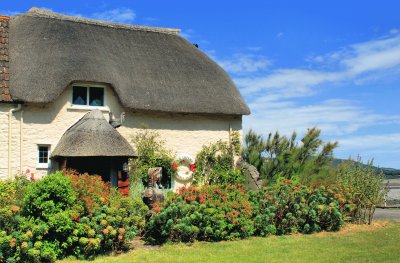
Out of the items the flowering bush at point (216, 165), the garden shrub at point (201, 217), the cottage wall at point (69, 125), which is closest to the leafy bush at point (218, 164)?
the flowering bush at point (216, 165)

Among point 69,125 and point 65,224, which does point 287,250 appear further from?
point 69,125

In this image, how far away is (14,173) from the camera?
51.3 ft

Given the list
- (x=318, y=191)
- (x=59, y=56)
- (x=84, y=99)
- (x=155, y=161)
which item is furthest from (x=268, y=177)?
(x=59, y=56)

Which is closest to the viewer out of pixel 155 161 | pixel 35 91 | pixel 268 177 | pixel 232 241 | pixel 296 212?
pixel 232 241

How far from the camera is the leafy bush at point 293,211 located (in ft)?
39.9

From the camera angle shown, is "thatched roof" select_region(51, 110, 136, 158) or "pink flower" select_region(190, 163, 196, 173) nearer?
"thatched roof" select_region(51, 110, 136, 158)

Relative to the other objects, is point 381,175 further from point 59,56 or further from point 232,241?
point 59,56

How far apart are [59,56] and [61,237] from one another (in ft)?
29.1

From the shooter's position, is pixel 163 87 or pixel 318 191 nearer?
pixel 318 191

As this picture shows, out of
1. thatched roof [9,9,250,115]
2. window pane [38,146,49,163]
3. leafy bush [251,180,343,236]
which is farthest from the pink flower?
leafy bush [251,180,343,236]

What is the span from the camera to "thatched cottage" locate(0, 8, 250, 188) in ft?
Answer: 51.2

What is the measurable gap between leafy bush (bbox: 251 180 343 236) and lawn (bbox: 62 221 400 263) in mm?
503

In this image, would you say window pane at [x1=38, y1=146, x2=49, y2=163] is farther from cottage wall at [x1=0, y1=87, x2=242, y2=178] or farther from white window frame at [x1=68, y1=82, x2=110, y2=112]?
white window frame at [x1=68, y1=82, x2=110, y2=112]

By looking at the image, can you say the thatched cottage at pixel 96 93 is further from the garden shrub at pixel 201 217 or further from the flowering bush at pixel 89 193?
the garden shrub at pixel 201 217
